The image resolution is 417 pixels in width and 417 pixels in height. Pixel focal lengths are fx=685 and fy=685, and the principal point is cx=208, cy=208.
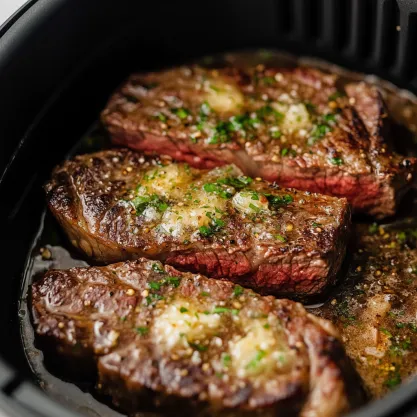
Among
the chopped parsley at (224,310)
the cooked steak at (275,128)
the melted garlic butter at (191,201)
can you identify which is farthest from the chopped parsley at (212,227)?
the cooked steak at (275,128)

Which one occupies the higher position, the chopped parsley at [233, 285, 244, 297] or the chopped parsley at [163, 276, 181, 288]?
the chopped parsley at [163, 276, 181, 288]

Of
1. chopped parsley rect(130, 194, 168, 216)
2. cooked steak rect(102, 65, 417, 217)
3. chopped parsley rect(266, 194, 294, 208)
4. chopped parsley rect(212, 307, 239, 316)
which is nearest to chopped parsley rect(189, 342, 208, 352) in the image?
chopped parsley rect(212, 307, 239, 316)

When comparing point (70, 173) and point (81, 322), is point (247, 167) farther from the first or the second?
point (81, 322)

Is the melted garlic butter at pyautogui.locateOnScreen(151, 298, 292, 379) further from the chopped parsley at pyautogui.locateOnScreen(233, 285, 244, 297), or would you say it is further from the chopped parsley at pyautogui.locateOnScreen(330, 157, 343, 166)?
the chopped parsley at pyautogui.locateOnScreen(330, 157, 343, 166)

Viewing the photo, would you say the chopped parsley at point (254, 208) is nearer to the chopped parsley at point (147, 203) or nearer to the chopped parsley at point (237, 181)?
the chopped parsley at point (237, 181)

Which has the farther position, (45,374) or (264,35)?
(264,35)

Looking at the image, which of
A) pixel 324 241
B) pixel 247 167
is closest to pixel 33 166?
pixel 247 167
